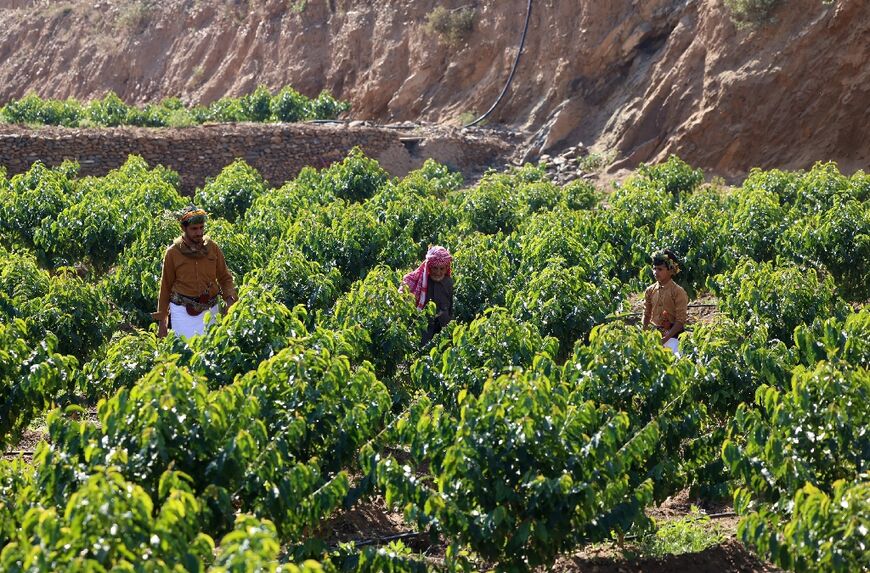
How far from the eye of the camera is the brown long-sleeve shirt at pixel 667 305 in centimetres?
867

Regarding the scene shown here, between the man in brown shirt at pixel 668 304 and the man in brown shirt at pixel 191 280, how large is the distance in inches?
121

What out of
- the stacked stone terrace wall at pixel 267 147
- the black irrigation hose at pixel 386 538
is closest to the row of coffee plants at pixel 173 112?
the stacked stone terrace wall at pixel 267 147

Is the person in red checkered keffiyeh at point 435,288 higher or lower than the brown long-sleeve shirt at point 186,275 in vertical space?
lower

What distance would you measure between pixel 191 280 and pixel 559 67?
1587cm

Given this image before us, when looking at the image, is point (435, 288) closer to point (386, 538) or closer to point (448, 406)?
point (448, 406)

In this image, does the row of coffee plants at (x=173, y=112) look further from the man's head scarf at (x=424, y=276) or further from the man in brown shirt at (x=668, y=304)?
the man in brown shirt at (x=668, y=304)

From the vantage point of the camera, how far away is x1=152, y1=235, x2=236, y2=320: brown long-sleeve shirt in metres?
8.60

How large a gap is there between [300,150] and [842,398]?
1742cm

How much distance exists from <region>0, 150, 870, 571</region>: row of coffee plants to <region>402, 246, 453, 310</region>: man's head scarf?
306 millimetres

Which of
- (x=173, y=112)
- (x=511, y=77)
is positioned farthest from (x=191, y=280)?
(x=173, y=112)

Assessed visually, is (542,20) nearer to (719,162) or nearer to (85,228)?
(719,162)

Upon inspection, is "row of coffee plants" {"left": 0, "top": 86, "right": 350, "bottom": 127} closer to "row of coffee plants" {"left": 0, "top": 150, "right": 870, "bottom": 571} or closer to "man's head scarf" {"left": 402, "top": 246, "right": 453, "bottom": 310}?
"row of coffee plants" {"left": 0, "top": 150, "right": 870, "bottom": 571}

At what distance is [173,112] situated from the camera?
25469 mm

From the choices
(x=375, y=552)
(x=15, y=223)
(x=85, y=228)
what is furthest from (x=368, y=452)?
(x=15, y=223)
